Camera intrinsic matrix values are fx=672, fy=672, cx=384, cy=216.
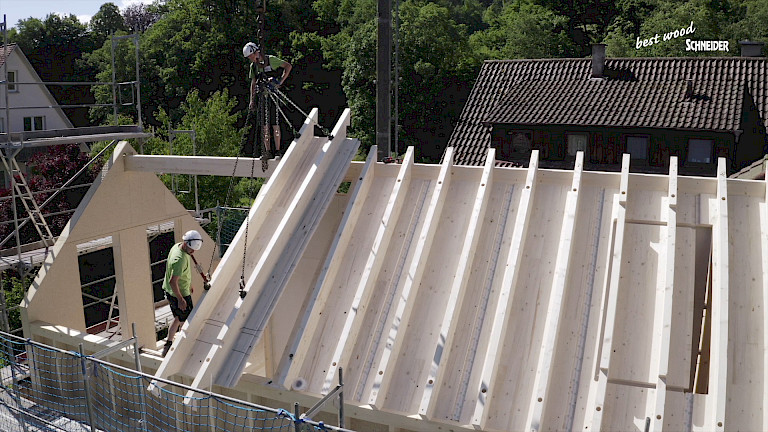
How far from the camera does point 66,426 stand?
6.26 m

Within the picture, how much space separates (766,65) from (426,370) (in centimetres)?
2271

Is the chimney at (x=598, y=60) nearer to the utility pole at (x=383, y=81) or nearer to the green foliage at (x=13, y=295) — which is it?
the utility pole at (x=383, y=81)

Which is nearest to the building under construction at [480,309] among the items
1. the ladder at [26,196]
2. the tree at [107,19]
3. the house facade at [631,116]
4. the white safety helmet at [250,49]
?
the white safety helmet at [250,49]

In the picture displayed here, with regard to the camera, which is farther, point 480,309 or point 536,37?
point 536,37

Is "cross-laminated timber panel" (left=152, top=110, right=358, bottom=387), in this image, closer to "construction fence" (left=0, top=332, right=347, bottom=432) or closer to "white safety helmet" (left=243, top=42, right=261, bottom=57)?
"construction fence" (left=0, top=332, right=347, bottom=432)

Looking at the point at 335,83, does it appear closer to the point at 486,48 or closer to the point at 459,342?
the point at 486,48

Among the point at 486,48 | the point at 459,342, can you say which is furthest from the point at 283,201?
the point at 486,48

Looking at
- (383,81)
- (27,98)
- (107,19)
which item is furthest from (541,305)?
(107,19)

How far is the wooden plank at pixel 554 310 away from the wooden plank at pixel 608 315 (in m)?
0.33

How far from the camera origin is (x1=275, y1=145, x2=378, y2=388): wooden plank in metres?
5.41

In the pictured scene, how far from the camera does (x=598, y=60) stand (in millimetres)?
24625

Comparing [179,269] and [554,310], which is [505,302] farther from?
[179,269]

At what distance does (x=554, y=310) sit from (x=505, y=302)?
39 centimetres

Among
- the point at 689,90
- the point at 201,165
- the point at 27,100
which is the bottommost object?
the point at 201,165
